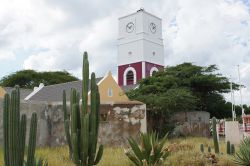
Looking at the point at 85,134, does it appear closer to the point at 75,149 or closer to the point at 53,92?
the point at 75,149

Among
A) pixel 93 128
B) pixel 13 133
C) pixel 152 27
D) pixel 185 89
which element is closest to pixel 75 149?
pixel 93 128

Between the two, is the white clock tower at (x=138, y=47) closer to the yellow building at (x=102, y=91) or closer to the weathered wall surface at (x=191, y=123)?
the yellow building at (x=102, y=91)

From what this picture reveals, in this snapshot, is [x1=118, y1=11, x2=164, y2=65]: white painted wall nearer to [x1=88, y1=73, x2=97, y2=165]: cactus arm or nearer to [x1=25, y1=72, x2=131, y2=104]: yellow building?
[x1=25, y1=72, x2=131, y2=104]: yellow building

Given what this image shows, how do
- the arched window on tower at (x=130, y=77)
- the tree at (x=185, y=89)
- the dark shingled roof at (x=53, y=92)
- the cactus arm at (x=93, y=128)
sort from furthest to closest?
the arched window on tower at (x=130, y=77), the dark shingled roof at (x=53, y=92), the tree at (x=185, y=89), the cactus arm at (x=93, y=128)

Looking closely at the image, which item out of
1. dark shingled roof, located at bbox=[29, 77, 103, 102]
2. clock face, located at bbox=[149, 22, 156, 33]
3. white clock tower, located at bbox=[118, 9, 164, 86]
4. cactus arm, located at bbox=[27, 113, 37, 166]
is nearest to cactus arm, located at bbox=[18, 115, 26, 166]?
cactus arm, located at bbox=[27, 113, 37, 166]

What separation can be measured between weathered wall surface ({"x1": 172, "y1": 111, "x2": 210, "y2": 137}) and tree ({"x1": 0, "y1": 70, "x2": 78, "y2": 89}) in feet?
92.2

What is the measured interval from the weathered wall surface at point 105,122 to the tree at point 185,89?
5535 mm

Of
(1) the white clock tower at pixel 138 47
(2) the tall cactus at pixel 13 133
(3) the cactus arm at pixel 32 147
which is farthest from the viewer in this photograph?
(1) the white clock tower at pixel 138 47

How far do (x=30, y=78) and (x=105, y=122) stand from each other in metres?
35.6

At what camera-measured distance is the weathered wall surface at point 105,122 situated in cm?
1406

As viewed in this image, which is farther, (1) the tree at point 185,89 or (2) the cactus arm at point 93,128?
(1) the tree at point 185,89

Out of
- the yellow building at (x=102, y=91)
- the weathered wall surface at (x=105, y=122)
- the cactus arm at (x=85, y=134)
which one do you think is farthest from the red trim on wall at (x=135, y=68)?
the cactus arm at (x=85, y=134)

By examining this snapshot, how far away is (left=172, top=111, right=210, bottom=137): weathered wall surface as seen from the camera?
69.6ft

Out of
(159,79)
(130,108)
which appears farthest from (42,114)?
(159,79)
